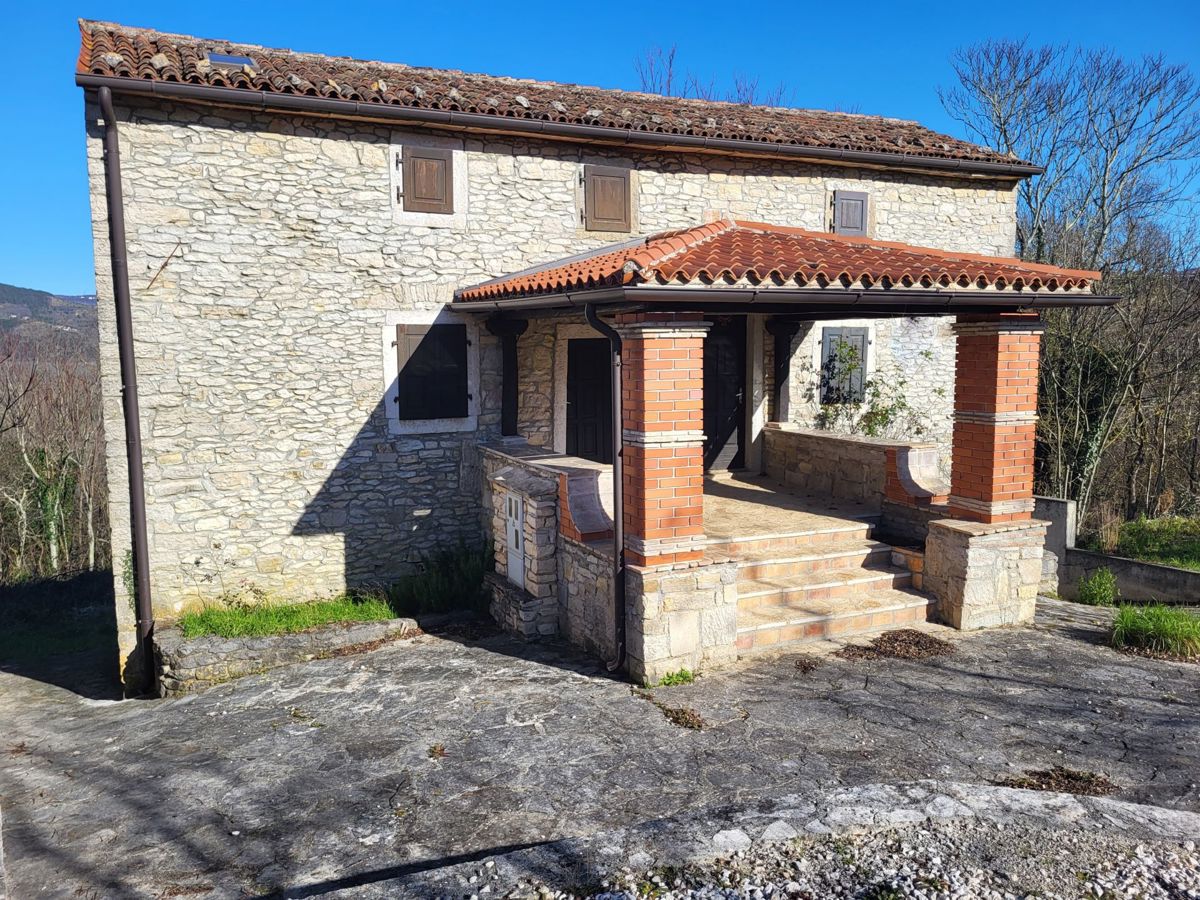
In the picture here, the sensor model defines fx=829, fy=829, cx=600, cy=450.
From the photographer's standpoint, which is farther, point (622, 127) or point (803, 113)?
point (803, 113)

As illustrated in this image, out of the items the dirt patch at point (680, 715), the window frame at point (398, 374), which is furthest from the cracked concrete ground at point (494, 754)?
the window frame at point (398, 374)

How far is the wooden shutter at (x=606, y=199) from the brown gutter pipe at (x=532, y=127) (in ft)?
1.31

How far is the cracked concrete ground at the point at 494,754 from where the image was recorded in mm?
4500

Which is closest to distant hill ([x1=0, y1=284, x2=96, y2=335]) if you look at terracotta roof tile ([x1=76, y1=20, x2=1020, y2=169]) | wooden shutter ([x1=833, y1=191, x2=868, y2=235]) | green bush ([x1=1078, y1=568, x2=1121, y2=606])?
terracotta roof tile ([x1=76, y1=20, x2=1020, y2=169])

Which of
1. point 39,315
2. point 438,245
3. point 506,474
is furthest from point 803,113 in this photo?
point 39,315

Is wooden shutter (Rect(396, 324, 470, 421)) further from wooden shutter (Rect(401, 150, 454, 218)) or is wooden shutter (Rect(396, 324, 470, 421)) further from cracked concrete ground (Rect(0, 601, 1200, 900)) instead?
cracked concrete ground (Rect(0, 601, 1200, 900))

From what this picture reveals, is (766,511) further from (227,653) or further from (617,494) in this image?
(227,653)

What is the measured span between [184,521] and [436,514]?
8.45ft

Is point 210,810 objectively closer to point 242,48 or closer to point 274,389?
point 274,389

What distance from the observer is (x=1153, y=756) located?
16.7 ft

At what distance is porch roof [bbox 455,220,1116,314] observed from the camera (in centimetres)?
587

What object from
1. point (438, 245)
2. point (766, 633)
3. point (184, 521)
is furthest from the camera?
point (438, 245)

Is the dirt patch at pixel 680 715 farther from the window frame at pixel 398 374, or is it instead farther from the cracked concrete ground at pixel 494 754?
the window frame at pixel 398 374

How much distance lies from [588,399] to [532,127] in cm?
325
